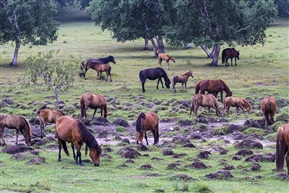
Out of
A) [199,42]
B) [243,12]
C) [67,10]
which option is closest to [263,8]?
[243,12]

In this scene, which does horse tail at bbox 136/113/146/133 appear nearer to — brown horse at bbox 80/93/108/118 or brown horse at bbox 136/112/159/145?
brown horse at bbox 136/112/159/145

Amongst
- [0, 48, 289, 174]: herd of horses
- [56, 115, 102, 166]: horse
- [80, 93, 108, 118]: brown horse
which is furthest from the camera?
[80, 93, 108, 118]: brown horse

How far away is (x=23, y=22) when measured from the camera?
5284cm

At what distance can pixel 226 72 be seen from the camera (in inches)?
1956

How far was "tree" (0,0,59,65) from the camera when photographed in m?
52.7

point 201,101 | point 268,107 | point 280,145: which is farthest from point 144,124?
point 201,101

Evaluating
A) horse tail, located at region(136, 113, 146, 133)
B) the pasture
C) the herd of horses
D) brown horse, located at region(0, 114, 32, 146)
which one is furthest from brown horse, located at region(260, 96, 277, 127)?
brown horse, located at region(0, 114, 32, 146)

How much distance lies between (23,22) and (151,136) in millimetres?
29433

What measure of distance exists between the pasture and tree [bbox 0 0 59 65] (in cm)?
273

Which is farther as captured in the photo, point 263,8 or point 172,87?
point 263,8

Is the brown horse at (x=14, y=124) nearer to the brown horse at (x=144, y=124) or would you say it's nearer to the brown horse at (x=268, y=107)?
the brown horse at (x=144, y=124)

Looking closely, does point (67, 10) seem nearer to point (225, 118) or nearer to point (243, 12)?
point (243, 12)

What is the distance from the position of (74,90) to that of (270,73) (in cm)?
1658

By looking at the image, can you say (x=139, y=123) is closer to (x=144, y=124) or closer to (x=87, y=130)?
(x=144, y=124)
